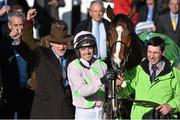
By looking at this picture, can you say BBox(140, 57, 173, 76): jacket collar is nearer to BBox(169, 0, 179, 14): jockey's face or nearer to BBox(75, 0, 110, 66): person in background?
BBox(75, 0, 110, 66): person in background

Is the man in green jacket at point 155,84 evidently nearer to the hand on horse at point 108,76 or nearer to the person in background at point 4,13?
the hand on horse at point 108,76

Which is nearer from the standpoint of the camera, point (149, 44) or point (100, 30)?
point (149, 44)

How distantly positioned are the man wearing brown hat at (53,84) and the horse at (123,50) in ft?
1.59

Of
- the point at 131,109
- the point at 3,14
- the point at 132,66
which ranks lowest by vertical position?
the point at 131,109

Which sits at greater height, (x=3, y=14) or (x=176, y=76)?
(x=3, y=14)

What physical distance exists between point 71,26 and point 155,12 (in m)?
2.25

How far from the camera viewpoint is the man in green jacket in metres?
6.01

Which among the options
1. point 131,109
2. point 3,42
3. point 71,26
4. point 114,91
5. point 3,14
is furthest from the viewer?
point 71,26

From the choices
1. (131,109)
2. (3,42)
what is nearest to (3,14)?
(3,42)

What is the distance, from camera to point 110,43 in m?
6.51

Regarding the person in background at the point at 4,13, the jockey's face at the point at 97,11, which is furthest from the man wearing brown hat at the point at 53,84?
the jockey's face at the point at 97,11

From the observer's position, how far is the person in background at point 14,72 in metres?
6.85

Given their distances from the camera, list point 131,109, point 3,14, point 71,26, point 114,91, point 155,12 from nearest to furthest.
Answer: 1. point 114,91
2. point 131,109
3. point 3,14
4. point 155,12
5. point 71,26

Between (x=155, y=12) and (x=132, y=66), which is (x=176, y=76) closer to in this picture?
(x=132, y=66)
